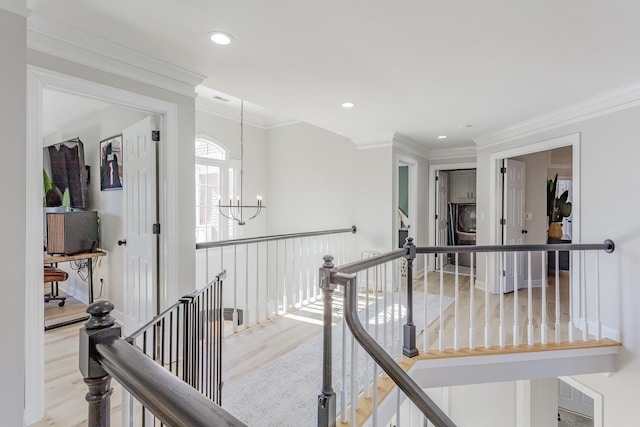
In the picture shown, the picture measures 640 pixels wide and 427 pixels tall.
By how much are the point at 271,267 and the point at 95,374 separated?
17.5 ft

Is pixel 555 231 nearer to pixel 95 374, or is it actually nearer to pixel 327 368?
pixel 327 368

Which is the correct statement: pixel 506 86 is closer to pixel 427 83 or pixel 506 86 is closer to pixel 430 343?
pixel 427 83

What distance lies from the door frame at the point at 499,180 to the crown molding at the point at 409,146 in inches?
46.1

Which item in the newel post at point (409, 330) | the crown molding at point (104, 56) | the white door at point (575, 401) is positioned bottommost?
the white door at point (575, 401)

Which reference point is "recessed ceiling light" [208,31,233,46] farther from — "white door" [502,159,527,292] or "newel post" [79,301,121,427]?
"white door" [502,159,527,292]

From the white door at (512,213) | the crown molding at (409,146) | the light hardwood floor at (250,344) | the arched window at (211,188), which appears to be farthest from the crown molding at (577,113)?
the arched window at (211,188)

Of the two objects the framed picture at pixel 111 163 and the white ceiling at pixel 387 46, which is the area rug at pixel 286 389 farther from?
the framed picture at pixel 111 163

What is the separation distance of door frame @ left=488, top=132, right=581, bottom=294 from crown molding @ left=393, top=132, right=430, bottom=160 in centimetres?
117

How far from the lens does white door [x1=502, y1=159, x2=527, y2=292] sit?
15.7ft

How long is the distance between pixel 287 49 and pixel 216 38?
1.52 feet

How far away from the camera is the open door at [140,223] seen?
8.67 ft

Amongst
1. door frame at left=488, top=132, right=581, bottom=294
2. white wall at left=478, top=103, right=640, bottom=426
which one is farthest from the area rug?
door frame at left=488, top=132, right=581, bottom=294

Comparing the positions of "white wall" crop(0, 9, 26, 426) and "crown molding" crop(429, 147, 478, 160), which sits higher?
"crown molding" crop(429, 147, 478, 160)

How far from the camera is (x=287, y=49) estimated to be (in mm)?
2172
